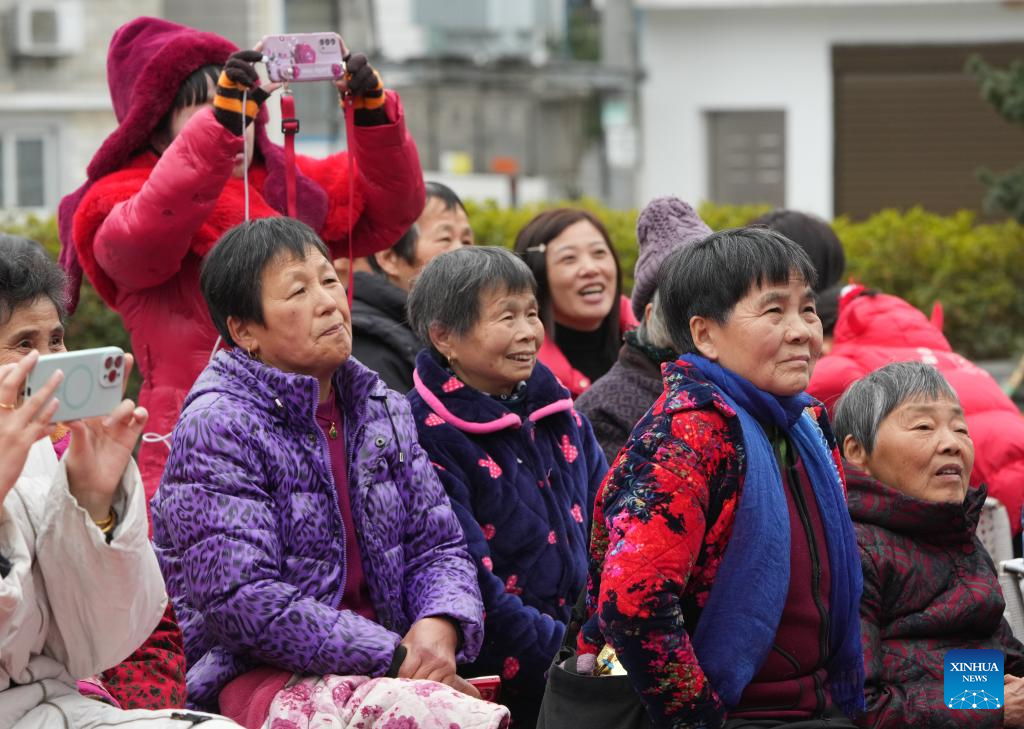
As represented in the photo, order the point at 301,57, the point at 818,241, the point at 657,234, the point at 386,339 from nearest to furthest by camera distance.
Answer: the point at 301,57 → the point at 386,339 → the point at 657,234 → the point at 818,241

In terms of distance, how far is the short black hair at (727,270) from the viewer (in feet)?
11.0

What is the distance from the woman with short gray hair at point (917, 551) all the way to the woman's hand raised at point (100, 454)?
194cm

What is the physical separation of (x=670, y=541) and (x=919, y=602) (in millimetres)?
1201

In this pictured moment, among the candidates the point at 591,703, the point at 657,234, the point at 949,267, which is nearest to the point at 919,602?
the point at 591,703

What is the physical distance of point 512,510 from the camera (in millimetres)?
4215

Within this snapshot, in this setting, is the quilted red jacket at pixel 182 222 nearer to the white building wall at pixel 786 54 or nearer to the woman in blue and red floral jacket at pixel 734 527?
the woman in blue and red floral jacket at pixel 734 527

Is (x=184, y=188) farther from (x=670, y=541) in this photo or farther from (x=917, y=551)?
(x=917, y=551)

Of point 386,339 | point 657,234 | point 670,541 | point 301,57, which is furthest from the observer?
point 657,234

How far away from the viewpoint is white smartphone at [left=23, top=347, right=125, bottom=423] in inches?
109

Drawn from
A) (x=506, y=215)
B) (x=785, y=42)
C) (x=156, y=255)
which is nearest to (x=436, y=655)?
(x=156, y=255)

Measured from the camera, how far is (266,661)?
3574mm

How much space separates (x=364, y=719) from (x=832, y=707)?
101 centimetres

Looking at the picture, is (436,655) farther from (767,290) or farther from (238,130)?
(238,130)

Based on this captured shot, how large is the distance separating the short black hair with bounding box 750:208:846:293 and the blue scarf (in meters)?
2.37
